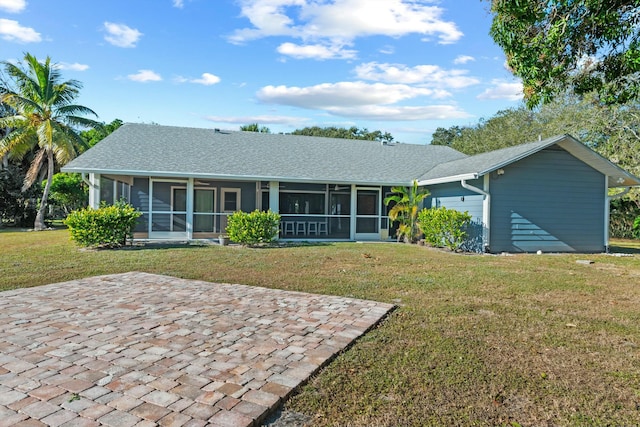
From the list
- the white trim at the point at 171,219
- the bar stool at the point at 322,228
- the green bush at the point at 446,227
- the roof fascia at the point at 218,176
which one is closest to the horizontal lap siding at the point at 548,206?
the green bush at the point at 446,227

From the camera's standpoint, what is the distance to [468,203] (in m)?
13.9

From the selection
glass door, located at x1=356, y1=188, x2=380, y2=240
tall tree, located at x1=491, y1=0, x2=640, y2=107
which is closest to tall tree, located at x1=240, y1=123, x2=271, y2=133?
glass door, located at x1=356, y1=188, x2=380, y2=240

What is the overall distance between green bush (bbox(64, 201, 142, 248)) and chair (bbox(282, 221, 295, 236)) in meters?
6.06

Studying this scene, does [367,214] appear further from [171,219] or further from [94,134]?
[94,134]

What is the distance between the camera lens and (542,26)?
290 inches

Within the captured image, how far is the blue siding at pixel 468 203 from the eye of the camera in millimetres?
13406

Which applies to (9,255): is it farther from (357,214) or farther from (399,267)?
(357,214)

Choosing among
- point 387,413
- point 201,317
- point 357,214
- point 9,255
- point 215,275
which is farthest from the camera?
point 357,214

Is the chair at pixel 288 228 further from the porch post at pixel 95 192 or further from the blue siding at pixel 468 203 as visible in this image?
the porch post at pixel 95 192

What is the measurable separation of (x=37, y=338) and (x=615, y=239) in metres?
24.0

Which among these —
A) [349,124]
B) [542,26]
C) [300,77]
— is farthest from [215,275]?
[349,124]

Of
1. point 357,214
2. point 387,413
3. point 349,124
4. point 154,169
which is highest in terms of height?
point 349,124

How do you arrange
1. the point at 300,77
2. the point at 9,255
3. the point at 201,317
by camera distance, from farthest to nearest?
the point at 300,77 < the point at 9,255 < the point at 201,317

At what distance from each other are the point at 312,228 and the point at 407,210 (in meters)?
3.83
